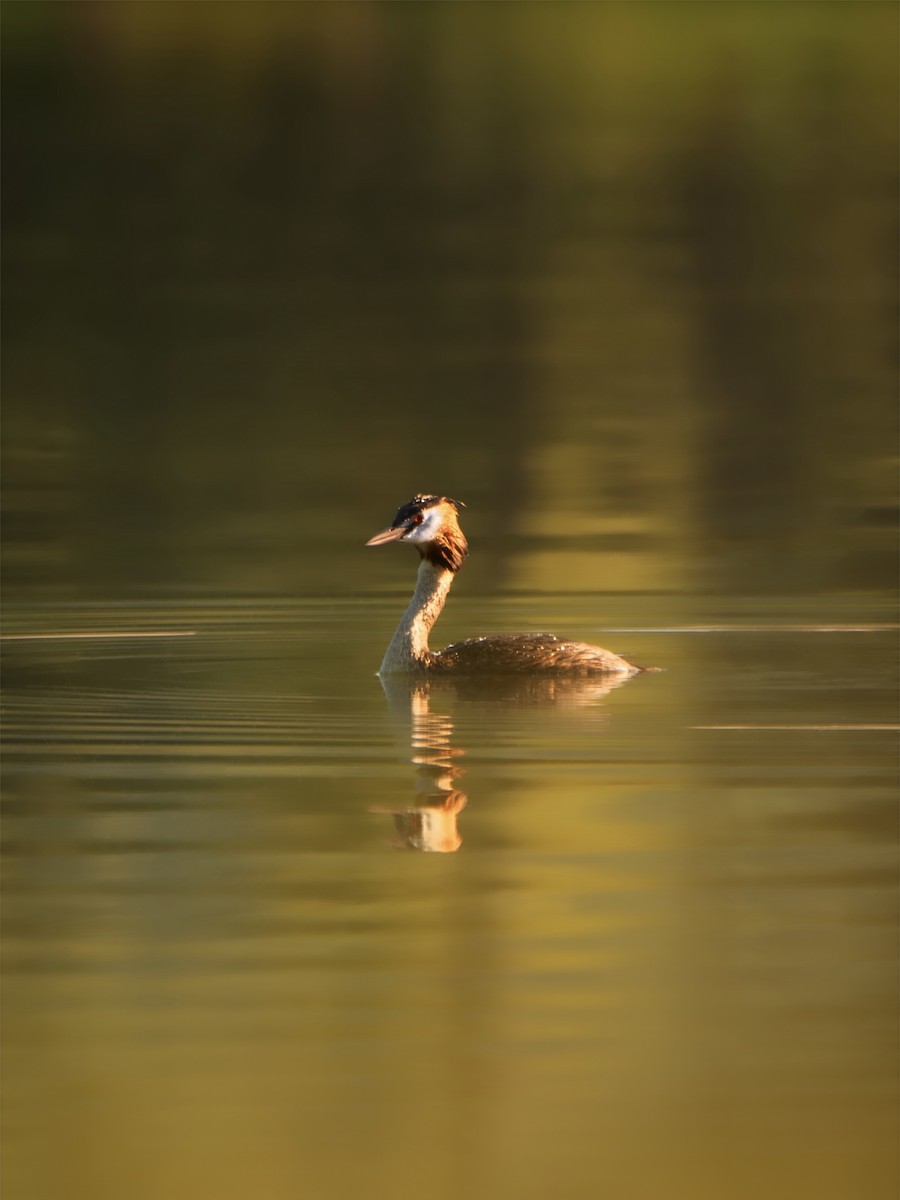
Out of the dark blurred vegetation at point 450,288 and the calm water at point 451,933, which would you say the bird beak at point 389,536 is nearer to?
the calm water at point 451,933

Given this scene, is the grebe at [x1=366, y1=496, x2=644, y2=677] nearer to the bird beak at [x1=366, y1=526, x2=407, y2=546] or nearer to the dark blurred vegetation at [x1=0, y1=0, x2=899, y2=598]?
the bird beak at [x1=366, y1=526, x2=407, y2=546]

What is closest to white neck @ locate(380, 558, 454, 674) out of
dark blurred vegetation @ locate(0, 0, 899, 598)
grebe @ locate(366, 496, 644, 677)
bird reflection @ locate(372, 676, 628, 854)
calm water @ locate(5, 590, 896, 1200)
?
grebe @ locate(366, 496, 644, 677)

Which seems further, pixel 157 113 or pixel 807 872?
pixel 157 113

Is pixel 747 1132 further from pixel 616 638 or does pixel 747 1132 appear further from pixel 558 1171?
pixel 616 638

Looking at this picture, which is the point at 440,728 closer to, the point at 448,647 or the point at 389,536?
the point at 448,647

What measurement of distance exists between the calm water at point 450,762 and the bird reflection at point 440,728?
33 millimetres

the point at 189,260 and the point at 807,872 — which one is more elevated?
the point at 189,260

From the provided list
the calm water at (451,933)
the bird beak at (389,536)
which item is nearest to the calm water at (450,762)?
the calm water at (451,933)

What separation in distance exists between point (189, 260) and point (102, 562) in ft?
84.4

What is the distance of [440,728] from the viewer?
34.7 ft

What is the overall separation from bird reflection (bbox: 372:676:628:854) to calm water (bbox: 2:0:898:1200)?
3 centimetres

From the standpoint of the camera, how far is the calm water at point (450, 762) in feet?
19.7

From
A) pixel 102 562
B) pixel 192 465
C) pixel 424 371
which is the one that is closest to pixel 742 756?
pixel 102 562

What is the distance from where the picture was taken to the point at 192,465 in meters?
21.5
